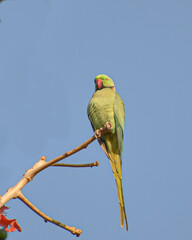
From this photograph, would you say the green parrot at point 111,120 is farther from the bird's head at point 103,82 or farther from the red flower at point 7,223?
the red flower at point 7,223

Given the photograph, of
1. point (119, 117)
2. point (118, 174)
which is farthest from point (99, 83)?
point (118, 174)

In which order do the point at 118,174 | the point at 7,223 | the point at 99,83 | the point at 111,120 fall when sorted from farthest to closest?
the point at 99,83 < the point at 111,120 < the point at 118,174 < the point at 7,223

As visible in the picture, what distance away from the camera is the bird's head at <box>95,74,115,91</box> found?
14.2 feet

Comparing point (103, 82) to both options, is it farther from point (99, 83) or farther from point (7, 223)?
point (7, 223)

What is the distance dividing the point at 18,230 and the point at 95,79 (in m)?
2.82

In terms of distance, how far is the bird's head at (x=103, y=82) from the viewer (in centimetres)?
432

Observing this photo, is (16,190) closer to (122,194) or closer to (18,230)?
(18,230)

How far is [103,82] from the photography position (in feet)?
14.3

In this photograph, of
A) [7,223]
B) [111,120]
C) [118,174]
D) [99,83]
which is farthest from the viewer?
[99,83]

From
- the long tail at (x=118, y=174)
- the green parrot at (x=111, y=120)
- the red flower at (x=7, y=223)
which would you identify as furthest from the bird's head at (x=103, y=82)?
the red flower at (x=7, y=223)

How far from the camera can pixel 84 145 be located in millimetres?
2139

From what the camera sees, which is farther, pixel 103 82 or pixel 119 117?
pixel 103 82

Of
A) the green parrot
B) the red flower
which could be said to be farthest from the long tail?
the red flower

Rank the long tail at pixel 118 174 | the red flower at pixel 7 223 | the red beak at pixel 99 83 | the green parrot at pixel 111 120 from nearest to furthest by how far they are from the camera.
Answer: the red flower at pixel 7 223
the long tail at pixel 118 174
the green parrot at pixel 111 120
the red beak at pixel 99 83
